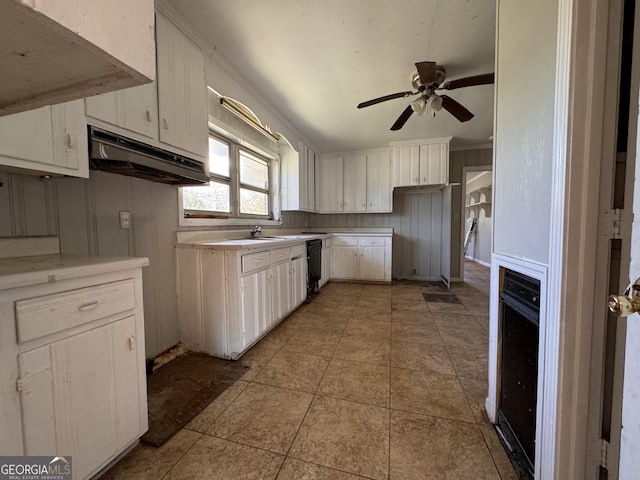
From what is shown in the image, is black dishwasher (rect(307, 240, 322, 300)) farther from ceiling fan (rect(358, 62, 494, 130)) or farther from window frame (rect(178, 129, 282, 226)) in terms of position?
ceiling fan (rect(358, 62, 494, 130))

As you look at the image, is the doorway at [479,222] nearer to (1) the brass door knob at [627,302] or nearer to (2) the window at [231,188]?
(2) the window at [231,188]

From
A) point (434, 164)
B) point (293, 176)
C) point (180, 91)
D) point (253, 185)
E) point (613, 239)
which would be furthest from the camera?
point (434, 164)

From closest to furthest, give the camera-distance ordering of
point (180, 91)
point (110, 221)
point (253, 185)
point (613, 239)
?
point (613, 239), point (110, 221), point (180, 91), point (253, 185)

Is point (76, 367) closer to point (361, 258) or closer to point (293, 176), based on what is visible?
point (293, 176)

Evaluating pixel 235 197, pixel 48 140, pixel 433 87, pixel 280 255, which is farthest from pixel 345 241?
pixel 48 140

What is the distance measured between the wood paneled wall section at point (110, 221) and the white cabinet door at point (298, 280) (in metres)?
1.28

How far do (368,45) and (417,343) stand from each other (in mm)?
2547

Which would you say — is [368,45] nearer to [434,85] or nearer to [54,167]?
[434,85]

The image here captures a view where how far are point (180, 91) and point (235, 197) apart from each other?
1.37 meters

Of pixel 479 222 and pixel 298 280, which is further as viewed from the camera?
pixel 479 222

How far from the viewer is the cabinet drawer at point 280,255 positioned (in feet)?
8.32

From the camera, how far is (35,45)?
0.41 m

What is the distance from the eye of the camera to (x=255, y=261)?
7.24 ft

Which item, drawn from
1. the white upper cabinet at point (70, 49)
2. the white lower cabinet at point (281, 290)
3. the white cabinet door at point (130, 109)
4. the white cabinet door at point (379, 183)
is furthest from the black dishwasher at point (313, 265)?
the white upper cabinet at point (70, 49)
